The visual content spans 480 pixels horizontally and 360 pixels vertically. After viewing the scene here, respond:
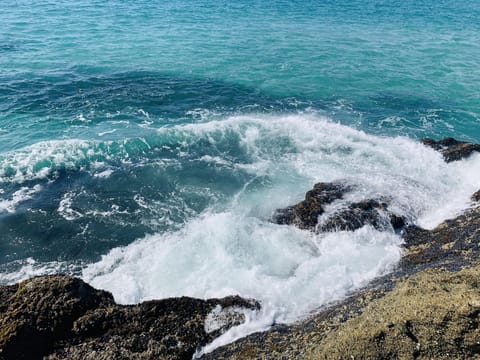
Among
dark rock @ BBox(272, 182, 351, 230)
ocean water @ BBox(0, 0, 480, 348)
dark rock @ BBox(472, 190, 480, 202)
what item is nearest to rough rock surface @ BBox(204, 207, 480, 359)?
ocean water @ BBox(0, 0, 480, 348)

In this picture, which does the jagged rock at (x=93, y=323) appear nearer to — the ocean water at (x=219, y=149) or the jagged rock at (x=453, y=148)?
the ocean water at (x=219, y=149)

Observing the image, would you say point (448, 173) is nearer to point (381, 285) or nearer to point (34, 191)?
point (381, 285)

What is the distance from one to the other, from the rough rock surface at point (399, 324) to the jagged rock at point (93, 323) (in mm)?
1345

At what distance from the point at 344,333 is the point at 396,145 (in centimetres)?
2211

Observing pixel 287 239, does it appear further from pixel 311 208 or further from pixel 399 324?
pixel 399 324

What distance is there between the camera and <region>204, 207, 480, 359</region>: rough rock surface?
9.21 m

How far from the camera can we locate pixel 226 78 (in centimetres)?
4125

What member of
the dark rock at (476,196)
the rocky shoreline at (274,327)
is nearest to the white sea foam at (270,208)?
the dark rock at (476,196)

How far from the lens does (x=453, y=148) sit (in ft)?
85.3

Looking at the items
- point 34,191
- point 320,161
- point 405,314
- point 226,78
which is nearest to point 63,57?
point 226,78

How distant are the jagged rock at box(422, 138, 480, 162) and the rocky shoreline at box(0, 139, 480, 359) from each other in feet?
37.9

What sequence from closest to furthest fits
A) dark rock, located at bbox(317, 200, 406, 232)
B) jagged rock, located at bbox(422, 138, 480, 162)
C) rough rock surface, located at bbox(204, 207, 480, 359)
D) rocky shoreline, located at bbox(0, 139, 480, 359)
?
rough rock surface, located at bbox(204, 207, 480, 359) < rocky shoreline, located at bbox(0, 139, 480, 359) < dark rock, located at bbox(317, 200, 406, 232) < jagged rock, located at bbox(422, 138, 480, 162)

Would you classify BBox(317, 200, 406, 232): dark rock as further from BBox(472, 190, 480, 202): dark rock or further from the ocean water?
BBox(472, 190, 480, 202): dark rock

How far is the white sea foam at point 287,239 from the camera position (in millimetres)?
15305
